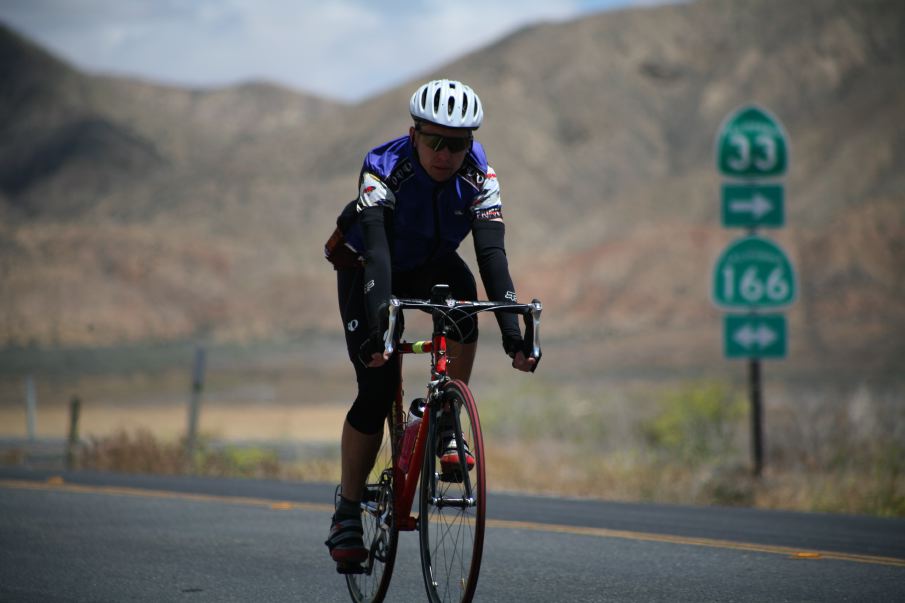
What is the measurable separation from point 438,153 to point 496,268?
0.54m

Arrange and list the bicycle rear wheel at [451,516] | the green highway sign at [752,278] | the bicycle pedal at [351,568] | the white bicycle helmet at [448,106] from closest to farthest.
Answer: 1. the bicycle rear wheel at [451,516]
2. the white bicycle helmet at [448,106]
3. the bicycle pedal at [351,568]
4. the green highway sign at [752,278]

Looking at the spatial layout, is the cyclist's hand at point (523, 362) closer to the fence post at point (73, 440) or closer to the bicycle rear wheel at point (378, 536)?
the bicycle rear wheel at point (378, 536)

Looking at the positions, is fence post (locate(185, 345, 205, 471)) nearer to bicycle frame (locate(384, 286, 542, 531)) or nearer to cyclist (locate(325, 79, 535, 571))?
cyclist (locate(325, 79, 535, 571))

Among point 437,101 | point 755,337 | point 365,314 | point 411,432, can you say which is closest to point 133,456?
point 755,337

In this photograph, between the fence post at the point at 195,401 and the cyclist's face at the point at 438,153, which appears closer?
the cyclist's face at the point at 438,153

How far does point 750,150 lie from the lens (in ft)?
47.4

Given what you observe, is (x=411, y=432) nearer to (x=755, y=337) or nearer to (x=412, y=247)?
(x=412, y=247)

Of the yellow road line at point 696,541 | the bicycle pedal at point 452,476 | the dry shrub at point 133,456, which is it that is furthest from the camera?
the dry shrub at point 133,456

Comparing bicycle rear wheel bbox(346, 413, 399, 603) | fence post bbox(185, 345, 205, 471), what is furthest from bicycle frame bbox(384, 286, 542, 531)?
fence post bbox(185, 345, 205, 471)

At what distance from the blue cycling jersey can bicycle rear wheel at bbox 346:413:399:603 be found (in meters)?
0.96

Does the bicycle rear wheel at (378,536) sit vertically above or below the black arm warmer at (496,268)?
below

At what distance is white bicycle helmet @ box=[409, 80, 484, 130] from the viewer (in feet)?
18.3

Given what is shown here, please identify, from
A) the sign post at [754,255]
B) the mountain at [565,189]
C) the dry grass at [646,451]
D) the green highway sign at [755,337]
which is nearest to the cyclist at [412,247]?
the dry grass at [646,451]

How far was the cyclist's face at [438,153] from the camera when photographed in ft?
18.5
